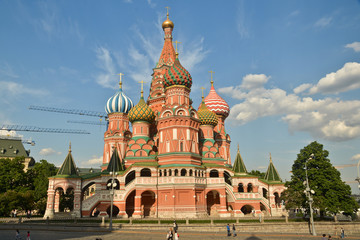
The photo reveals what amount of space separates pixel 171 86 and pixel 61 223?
2320cm

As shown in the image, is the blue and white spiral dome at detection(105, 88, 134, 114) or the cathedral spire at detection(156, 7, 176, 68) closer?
the blue and white spiral dome at detection(105, 88, 134, 114)

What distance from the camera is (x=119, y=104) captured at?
171 feet

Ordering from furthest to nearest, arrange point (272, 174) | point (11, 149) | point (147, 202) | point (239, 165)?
1. point (11, 149)
2. point (272, 174)
3. point (239, 165)
4. point (147, 202)

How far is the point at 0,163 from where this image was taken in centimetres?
4694

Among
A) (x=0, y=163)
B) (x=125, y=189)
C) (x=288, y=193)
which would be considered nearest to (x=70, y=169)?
(x=125, y=189)

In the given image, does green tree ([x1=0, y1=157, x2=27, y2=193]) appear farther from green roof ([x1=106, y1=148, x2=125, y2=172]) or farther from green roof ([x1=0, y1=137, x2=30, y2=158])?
green roof ([x1=0, y1=137, x2=30, y2=158])

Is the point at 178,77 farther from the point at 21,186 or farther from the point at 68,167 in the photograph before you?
the point at 21,186

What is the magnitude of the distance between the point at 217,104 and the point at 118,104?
740 inches

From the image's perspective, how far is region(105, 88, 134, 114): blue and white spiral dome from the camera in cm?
5219

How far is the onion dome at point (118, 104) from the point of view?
171 feet

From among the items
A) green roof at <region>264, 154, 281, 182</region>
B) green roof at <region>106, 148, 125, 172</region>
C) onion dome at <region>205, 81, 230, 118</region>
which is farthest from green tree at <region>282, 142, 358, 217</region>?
green roof at <region>106, 148, 125, 172</region>

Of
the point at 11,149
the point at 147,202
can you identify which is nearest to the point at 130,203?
the point at 147,202

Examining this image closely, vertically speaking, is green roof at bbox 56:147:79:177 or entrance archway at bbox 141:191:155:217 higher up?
green roof at bbox 56:147:79:177

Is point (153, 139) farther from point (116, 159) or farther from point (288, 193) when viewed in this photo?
point (288, 193)
